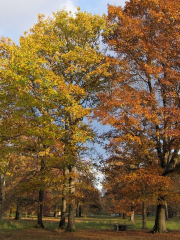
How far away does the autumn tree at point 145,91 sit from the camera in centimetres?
1385

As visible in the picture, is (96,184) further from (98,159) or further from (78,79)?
(78,79)

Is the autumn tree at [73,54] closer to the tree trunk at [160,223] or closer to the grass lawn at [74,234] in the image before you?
the grass lawn at [74,234]

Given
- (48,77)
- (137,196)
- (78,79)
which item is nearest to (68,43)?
(78,79)

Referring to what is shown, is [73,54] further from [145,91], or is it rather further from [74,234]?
[74,234]

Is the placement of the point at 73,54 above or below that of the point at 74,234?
above

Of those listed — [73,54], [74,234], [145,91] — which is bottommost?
[74,234]

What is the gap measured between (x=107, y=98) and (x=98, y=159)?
4.28 m

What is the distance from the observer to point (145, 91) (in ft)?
51.5

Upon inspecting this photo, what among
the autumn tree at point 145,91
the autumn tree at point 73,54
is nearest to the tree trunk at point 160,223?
the autumn tree at point 145,91

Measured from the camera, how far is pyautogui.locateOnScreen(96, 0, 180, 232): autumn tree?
1385 centimetres

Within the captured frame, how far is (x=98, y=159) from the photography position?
16531mm

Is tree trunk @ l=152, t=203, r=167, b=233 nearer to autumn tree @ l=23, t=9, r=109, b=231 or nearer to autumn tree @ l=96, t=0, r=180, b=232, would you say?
autumn tree @ l=96, t=0, r=180, b=232

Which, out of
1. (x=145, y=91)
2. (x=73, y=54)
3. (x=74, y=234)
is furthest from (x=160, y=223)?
(x=73, y=54)

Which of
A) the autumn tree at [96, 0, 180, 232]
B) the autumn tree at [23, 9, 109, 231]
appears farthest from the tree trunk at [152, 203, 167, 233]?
the autumn tree at [23, 9, 109, 231]
